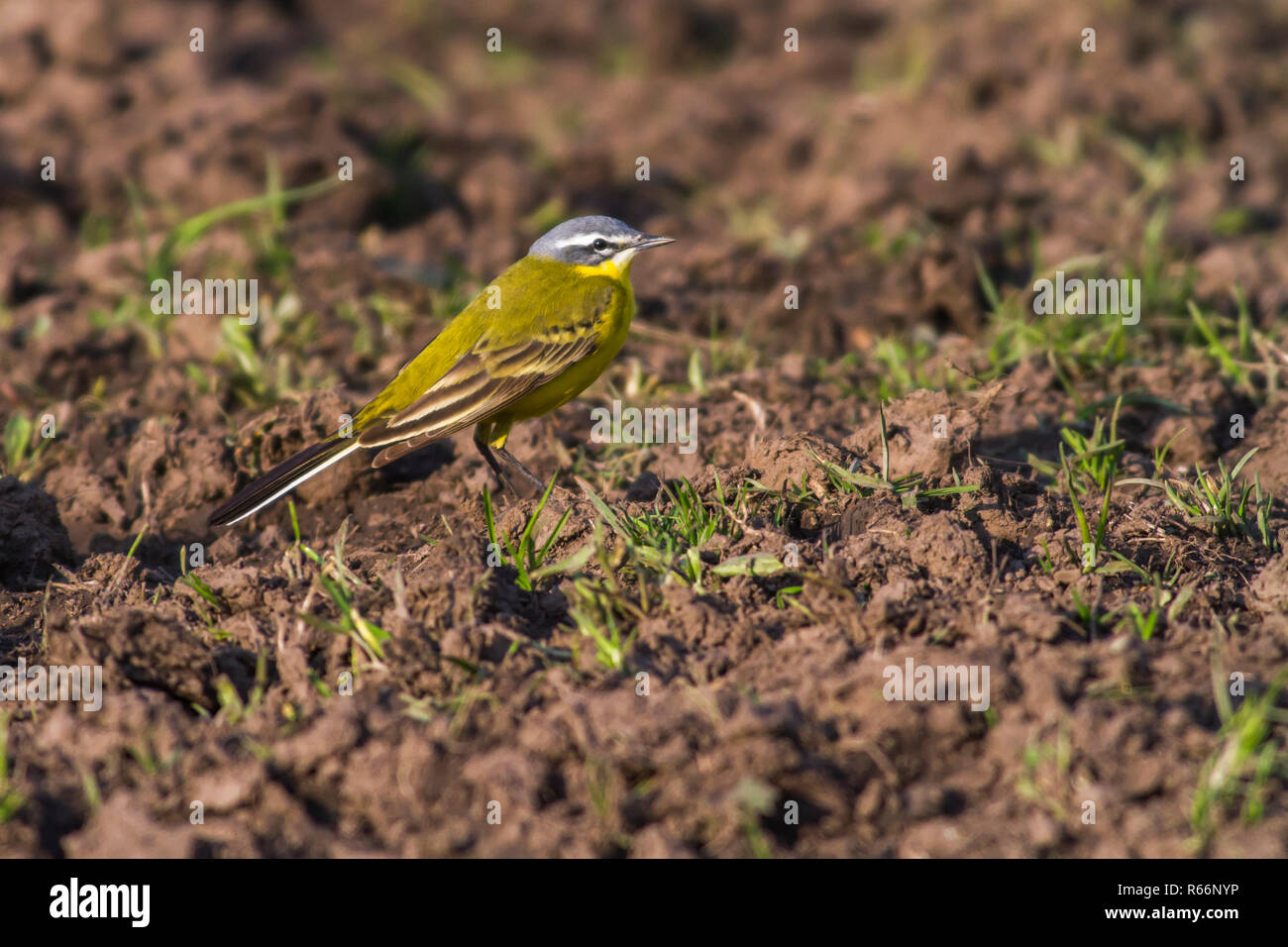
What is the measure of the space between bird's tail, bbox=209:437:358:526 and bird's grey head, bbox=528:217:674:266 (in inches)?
69.1

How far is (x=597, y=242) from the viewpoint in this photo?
707cm

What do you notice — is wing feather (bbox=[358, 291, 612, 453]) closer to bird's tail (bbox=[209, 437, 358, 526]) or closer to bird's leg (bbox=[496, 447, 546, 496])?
bird's tail (bbox=[209, 437, 358, 526])

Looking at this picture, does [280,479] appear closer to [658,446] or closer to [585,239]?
[658,446]

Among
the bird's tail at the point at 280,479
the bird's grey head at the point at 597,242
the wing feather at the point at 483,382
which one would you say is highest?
the bird's grey head at the point at 597,242

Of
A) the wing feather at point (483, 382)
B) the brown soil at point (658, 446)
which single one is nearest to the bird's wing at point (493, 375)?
the wing feather at point (483, 382)

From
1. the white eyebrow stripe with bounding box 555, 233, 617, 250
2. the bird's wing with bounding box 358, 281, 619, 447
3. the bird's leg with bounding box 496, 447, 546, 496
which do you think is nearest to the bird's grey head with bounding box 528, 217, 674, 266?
the white eyebrow stripe with bounding box 555, 233, 617, 250

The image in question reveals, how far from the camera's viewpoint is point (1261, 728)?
379cm

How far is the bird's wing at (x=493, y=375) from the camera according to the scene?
20.0 feet

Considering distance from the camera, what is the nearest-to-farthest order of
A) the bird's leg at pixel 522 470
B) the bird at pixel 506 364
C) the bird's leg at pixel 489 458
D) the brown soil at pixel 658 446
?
the brown soil at pixel 658 446
the bird at pixel 506 364
the bird's leg at pixel 522 470
the bird's leg at pixel 489 458

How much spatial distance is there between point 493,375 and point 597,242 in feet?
3.81

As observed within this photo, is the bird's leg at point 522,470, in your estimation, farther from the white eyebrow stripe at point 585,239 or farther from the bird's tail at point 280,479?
the white eyebrow stripe at point 585,239

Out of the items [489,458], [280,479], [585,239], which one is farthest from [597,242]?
[280,479]
